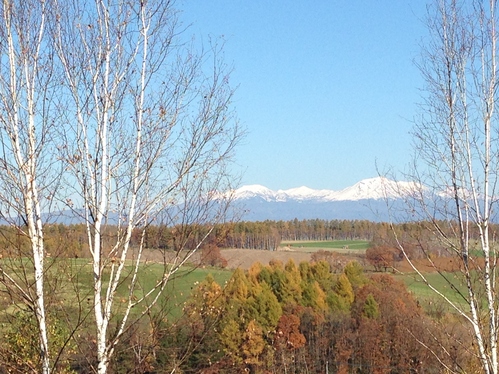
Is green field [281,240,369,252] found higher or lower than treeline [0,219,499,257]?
lower

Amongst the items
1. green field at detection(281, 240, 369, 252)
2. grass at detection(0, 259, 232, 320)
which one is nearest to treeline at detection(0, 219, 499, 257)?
grass at detection(0, 259, 232, 320)

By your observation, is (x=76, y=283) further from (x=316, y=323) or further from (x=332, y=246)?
(x=332, y=246)

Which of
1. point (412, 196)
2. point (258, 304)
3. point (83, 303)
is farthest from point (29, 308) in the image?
point (258, 304)

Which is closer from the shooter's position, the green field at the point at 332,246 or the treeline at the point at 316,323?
the treeline at the point at 316,323

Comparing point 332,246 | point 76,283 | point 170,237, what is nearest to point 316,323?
point 170,237

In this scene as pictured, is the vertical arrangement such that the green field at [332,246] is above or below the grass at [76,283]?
below

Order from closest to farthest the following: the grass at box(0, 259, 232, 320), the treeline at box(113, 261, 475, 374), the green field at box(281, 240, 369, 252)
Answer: the grass at box(0, 259, 232, 320) < the treeline at box(113, 261, 475, 374) < the green field at box(281, 240, 369, 252)

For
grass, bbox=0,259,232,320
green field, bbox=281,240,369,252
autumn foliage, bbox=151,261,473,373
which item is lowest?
autumn foliage, bbox=151,261,473,373

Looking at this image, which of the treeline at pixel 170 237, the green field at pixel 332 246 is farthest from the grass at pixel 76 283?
the green field at pixel 332 246

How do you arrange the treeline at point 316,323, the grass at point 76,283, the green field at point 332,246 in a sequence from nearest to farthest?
the grass at point 76,283 → the treeline at point 316,323 → the green field at point 332,246

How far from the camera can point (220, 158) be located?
433 cm

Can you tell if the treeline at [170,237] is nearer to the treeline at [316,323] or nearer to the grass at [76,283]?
the grass at [76,283]

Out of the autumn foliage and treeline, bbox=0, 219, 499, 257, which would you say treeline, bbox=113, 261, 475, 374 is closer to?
the autumn foliage

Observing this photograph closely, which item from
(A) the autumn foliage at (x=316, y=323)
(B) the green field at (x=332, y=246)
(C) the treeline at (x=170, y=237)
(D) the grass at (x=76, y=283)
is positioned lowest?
(A) the autumn foliage at (x=316, y=323)
